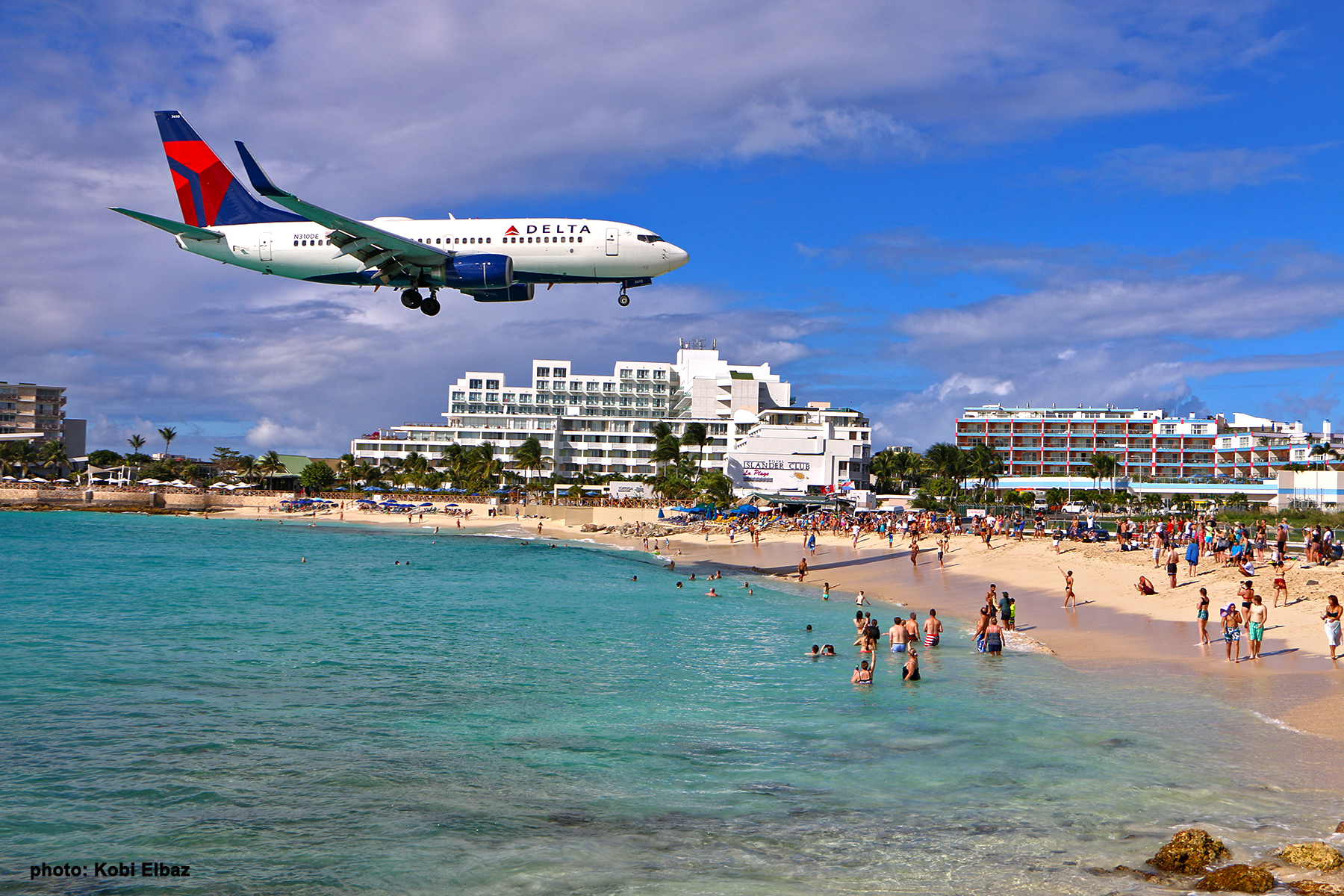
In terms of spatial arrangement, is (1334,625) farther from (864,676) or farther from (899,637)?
(864,676)

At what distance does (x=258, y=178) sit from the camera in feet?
77.1

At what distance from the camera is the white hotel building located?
12069 cm

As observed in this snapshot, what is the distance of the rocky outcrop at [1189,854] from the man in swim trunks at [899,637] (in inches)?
554

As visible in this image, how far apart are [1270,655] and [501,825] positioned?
749 inches

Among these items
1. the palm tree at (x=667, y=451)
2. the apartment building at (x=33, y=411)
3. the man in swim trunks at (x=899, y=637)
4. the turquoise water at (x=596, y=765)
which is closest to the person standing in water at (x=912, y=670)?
the turquoise water at (x=596, y=765)

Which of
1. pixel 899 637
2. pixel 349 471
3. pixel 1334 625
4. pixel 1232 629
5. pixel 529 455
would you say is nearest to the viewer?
pixel 1334 625

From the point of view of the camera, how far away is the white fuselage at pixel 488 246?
1126 inches

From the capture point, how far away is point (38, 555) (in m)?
64.1

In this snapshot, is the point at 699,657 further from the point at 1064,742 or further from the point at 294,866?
the point at 294,866

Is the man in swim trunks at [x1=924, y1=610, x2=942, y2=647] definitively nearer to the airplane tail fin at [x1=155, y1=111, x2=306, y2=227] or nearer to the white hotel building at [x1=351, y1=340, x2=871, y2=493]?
the airplane tail fin at [x1=155, y1=111, x2=306, y2=227]

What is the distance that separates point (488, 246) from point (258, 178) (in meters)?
7.04

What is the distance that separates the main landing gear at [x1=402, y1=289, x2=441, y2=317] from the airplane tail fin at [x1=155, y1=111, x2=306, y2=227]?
6914mm

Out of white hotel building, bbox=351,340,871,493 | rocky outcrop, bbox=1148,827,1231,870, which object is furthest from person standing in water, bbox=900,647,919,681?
white hotel building, bbox=351,340,871,493

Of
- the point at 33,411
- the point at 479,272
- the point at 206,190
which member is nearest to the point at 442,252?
the point at 479,272
